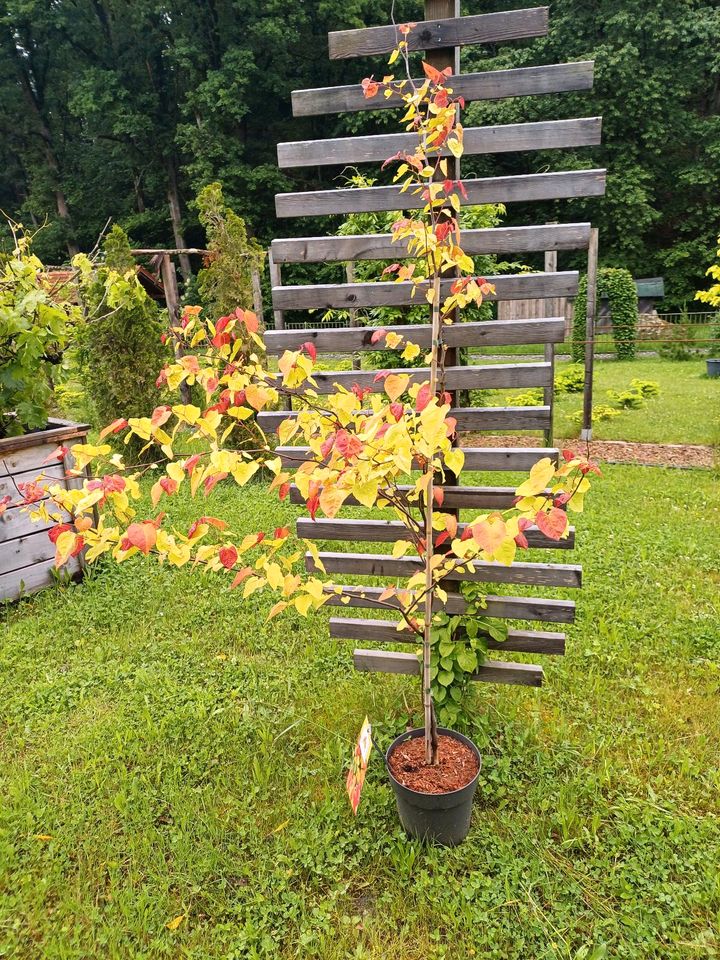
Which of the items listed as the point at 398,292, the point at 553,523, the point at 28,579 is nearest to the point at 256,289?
the point at 28,579

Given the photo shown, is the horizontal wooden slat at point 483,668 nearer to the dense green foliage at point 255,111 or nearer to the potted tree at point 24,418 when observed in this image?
the potted tree at point 24,418

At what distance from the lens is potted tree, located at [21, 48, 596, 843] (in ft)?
5.12

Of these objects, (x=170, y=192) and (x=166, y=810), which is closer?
(x=166, y=810)

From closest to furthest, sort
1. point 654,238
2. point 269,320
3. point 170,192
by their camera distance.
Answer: point 269,320 < point 654,238 < point 170,192

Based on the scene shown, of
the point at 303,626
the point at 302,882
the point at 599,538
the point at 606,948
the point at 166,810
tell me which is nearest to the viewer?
the point at 606,948

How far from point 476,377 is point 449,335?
18 cm

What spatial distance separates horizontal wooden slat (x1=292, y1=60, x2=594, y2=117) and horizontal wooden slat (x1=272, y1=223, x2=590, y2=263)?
0.41 m

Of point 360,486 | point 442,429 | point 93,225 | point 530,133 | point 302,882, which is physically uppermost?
point 93,225

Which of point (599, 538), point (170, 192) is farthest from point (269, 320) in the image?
point (599, 538)

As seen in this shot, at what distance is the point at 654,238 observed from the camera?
74.8 ft

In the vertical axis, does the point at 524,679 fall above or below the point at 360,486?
below

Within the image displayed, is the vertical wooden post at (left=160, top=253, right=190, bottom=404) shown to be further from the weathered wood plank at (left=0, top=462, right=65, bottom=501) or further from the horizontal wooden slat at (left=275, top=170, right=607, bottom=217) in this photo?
the horizontal wooden slat at (left=275, top=170, right=607, bottom=217)

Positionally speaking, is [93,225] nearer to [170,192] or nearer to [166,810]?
[170,192]

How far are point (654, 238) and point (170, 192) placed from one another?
1877 centimetres
